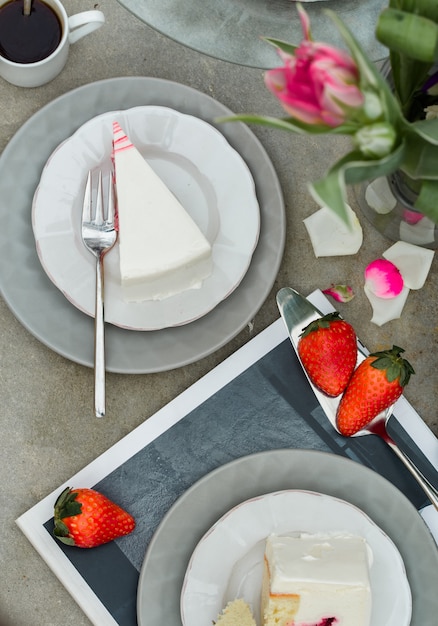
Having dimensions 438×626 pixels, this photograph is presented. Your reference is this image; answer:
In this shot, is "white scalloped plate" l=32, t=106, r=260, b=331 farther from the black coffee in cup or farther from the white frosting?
the white frosting

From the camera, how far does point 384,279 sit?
84cm

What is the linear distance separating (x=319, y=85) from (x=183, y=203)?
1.30 feet

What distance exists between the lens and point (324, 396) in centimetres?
82

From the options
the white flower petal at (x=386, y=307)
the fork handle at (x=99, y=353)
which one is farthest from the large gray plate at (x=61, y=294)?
the white flower petal at (x=386, y=307)

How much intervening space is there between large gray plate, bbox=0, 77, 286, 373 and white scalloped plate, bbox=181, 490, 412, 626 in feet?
0.53

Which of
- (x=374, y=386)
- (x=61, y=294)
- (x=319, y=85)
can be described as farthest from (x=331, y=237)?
(x=319, y=85)

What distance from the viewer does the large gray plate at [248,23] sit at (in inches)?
26.1

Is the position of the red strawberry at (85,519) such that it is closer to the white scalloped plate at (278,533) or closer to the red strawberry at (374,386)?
the white scalloped plate at (278,533)

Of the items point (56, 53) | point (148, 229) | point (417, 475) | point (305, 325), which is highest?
point (56, 53)

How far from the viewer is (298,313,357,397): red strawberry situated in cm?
79

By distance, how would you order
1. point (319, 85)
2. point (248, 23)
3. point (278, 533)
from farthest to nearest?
point (278, 533) → point (248, 23) → point (319, 85)

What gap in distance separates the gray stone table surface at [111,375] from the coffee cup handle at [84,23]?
0.05 meters

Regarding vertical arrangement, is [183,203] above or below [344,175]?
below

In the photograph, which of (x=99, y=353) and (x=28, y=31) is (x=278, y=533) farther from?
(x=28, y=31)
